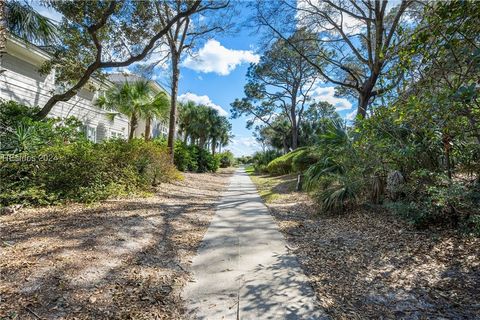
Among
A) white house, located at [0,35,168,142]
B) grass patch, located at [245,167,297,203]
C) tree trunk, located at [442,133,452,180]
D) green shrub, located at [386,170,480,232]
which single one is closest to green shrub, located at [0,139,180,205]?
white house, located at [0,35,168,142]

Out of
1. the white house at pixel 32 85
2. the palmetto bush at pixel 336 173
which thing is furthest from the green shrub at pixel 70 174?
the palmetto bush at pixel 336 173

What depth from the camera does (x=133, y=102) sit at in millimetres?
14086

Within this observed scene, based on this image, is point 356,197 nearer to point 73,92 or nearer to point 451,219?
point 451,219

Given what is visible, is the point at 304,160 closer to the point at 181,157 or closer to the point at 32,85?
the point at 181,157

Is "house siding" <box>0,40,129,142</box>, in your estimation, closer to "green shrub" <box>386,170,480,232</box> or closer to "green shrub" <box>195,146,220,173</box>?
"green shrub" <box>195,146,220,173</box>

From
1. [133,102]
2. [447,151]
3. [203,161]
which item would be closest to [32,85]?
[133,102]

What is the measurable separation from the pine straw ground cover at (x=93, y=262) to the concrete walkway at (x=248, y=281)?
0.81 ft

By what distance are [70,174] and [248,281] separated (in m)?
5.50

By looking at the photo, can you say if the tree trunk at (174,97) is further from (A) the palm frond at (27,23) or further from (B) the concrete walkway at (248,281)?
(B) the concrete walkway at (248,281)

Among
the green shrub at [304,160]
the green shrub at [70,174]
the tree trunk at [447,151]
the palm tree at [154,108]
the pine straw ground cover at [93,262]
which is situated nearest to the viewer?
the pine straw ground cover at [93,262]

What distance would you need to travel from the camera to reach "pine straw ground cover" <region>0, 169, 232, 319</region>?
2.38 m

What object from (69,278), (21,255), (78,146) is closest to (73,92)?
(78,146)

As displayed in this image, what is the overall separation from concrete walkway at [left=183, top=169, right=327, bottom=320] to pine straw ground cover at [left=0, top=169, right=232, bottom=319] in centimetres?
25

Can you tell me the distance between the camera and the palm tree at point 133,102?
14.2m
